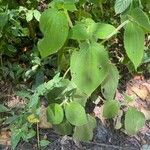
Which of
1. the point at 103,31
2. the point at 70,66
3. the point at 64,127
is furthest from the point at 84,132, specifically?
the point at 103,31

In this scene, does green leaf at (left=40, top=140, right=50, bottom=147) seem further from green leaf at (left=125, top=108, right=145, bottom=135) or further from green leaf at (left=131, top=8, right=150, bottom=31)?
Result: green leaf at (left=131, top=8, right=150, bottom=31)

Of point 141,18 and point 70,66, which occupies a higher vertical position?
point 141,18

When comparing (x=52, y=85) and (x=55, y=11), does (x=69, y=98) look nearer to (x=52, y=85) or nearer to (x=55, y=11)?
(x=52, y=85)

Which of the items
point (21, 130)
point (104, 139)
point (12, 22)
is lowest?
point (104, 139)

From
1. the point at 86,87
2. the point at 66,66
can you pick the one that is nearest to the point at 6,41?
the point at 66,66

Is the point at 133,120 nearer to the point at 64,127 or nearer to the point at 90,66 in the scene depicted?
the point at 64,127

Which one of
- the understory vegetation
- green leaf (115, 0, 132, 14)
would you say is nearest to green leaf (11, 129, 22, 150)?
the understory vegetation

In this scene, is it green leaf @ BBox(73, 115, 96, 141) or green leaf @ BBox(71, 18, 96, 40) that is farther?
green leaf @ BBox(73, 115, 96, 141)

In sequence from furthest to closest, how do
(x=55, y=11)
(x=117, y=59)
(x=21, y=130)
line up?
(x=117, y=59) → (x=21, y=130) → (x=55, y=11)
